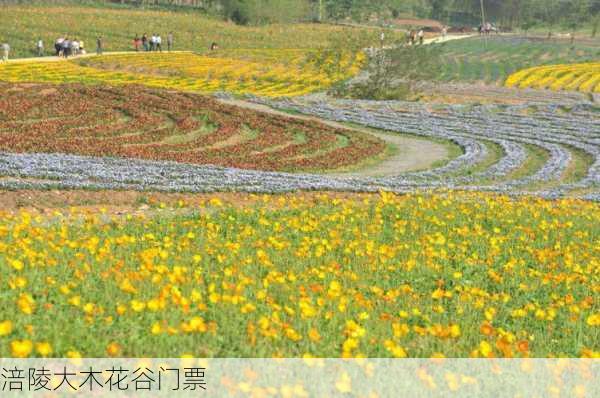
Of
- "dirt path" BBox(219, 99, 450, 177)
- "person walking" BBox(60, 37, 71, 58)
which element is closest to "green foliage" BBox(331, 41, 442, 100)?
"dirt path" BBox(219, 99, 450, 177)

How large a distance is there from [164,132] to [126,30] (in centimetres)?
6487

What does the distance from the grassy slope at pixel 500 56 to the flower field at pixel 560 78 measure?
2.05 metres

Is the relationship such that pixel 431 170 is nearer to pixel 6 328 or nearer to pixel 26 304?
pixel 26 304

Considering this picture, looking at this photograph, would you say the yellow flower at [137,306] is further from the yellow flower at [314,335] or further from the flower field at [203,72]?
the flower field at [203,72]

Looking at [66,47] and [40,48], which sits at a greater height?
[66,47]

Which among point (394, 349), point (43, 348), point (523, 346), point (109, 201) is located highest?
point (43, 348)

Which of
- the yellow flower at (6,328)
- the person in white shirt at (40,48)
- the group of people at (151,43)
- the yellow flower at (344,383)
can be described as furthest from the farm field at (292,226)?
the group of people at (151,43)

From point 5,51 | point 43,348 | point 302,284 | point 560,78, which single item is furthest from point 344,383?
point 560,78

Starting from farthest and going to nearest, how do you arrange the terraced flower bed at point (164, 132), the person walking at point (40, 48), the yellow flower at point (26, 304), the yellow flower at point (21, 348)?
the person walking at point (40, 48) → the terraced flower bed at point (164, 132) → the yellow flower at point (26, 304) → the yellow flower at point (21, 348)

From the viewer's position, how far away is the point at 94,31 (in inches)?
3541

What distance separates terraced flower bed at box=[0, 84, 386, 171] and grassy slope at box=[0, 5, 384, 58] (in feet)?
125

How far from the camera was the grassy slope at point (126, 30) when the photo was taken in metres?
81.9

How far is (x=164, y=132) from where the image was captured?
1278 inches

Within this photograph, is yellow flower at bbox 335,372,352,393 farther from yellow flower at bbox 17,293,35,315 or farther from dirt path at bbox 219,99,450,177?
dirt path at bbox 219,99,450,177
